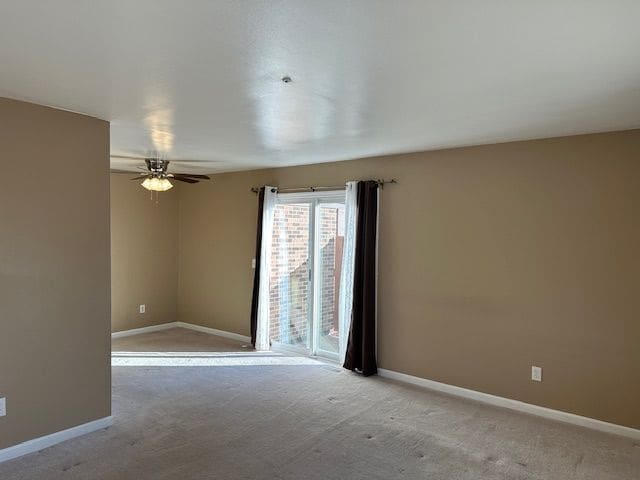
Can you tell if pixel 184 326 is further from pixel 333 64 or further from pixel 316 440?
pixel 333 64

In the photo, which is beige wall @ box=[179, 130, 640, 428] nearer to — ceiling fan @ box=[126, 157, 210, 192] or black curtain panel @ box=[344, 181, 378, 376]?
black curtain panel @ box=[344, 181, 378, 376]

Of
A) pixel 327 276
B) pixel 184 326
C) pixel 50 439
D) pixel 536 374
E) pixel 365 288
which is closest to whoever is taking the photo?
pixel 50 439

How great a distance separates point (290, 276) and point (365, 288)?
4.89ft

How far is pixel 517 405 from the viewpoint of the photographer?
4191mm

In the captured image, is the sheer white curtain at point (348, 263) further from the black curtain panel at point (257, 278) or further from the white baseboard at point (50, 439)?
the white baseboard at point (50, 439)

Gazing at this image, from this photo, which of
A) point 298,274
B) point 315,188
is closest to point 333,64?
point 315,188

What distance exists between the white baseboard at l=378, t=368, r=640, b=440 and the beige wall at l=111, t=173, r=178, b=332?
153 inches

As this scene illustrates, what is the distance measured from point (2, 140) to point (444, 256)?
3814 mm

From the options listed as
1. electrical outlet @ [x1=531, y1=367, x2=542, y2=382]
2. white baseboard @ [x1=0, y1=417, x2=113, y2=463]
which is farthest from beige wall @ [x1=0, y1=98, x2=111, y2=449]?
electrical outlet @ [x1=531, y1=367, x2=542, y2=382]

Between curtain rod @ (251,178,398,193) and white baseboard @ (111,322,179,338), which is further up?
curtain rod @ (251,178,398,193)

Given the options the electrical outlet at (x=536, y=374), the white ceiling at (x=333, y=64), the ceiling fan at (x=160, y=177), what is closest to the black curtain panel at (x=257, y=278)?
the ceiling fan at (x=160, y=177)

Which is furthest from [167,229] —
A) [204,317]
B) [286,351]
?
[286,351]

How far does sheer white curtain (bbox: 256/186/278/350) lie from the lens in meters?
6.11

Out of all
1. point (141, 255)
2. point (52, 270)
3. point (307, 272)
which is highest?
point (52, 270)
